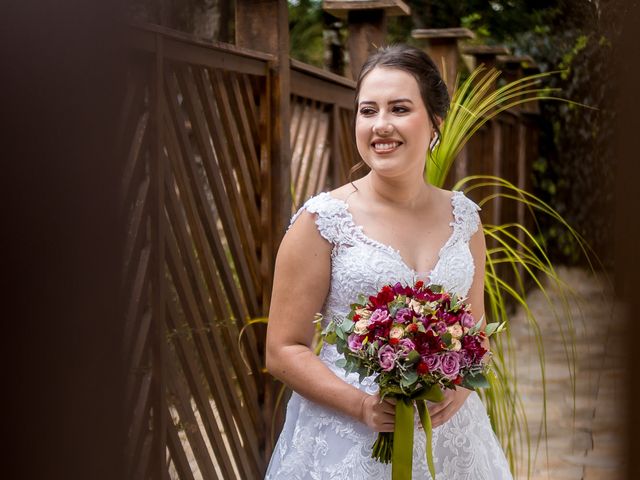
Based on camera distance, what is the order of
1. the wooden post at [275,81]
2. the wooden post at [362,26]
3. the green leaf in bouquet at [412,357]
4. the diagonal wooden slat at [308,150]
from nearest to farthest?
the green leaf in bouquet at [412,357], the wooden post at [275,81], the diagonal wooden slat at [308,150], the wooden post at [362,26]

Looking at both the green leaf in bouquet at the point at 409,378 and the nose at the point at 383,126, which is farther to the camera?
the nose at the point at 383,126

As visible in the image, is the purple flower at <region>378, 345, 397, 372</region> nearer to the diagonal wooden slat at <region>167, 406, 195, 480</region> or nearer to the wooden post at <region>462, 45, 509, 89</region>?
the diagonal wooden slat at <region>167, 406, 195, 480</region>

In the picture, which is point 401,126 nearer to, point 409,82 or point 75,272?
point 409,82

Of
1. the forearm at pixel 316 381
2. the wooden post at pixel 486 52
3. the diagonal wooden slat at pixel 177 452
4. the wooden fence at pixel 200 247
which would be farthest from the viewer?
the wooden post at pixel 486 52

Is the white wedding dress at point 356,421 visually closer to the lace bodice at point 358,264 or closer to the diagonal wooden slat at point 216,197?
the lace bodice at point 358,264

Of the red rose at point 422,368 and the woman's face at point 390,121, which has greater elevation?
the woman's face at point 390,121

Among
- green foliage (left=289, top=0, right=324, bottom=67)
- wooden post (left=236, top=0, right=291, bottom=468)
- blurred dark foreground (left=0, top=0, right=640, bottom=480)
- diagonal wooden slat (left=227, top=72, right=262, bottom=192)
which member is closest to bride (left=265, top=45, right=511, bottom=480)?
diagonal wooden slat (left=227, top=72, right=262, bottom=192)

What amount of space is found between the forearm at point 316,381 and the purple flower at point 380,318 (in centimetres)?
24

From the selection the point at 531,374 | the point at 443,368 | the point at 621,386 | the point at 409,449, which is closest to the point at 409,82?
the point at 443,368

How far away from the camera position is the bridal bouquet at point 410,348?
196cm

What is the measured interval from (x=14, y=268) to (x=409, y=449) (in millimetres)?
1531

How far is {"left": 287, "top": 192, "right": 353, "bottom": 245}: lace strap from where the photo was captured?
225 centimetres

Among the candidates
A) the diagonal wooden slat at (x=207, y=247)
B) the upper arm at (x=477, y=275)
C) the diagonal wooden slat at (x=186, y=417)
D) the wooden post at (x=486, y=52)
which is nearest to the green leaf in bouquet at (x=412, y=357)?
the upper arm at (x=477, y=275)

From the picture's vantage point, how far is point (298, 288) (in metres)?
2.20
